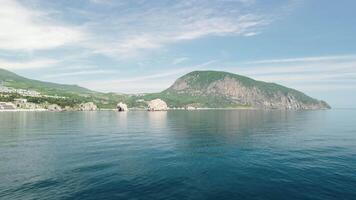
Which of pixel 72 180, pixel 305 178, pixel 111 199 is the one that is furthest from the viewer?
pixel 305 178

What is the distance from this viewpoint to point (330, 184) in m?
42.8

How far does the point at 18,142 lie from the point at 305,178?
253ft

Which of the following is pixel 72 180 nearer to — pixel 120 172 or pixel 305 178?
pixel 120 172

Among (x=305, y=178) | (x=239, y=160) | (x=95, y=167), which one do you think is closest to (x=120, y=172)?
(x=95, y=167)

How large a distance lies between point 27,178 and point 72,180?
7489 millimetres

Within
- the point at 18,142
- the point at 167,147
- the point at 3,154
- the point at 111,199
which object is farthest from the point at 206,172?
the point at 18,142

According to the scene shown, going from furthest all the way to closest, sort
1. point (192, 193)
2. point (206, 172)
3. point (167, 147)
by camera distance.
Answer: point (167, 147) → point (206, 172) → point (192, 193)

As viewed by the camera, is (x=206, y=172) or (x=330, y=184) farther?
(x=206, y=172)

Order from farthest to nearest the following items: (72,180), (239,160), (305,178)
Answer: (239,160), (305,178), (72,180)

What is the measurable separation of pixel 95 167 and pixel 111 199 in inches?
708

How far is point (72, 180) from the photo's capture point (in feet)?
140

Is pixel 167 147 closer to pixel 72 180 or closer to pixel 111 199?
pixel 72 180

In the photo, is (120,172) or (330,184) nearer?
(330,184)

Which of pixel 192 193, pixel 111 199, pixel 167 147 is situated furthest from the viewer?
pixel 167 147
